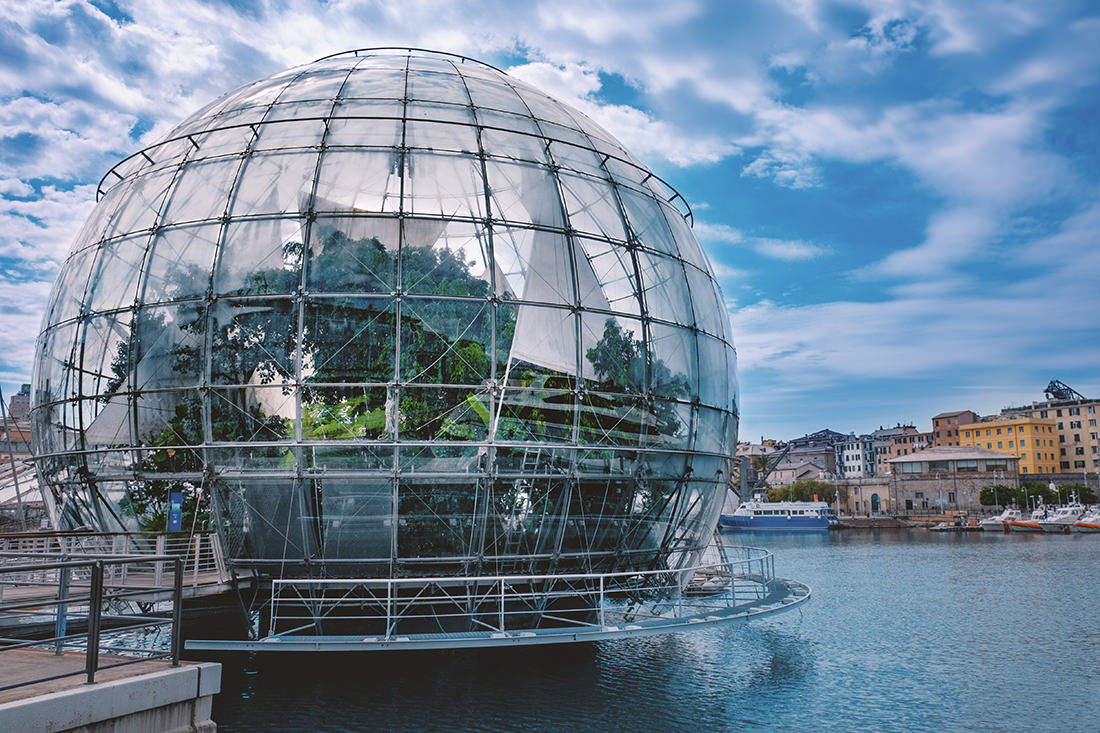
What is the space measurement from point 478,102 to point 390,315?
6.28 meters

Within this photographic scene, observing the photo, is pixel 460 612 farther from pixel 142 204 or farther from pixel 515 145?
pixel 142 204

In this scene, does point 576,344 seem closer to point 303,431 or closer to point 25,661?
point 303,431

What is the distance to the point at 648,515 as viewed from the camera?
54.0 ft

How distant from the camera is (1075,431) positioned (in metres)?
136

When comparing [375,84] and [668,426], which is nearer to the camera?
[668,426]

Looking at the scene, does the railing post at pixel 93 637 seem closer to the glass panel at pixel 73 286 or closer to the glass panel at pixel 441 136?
the glass panel at pixel 441 136

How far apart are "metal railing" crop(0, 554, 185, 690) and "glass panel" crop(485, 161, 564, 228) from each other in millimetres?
8590

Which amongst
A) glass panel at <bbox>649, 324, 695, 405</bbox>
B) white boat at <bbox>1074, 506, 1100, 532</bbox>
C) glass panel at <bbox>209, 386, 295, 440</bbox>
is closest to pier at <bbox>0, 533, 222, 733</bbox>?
glass panel at <bbox>209, 386, 295, 440</bbox>

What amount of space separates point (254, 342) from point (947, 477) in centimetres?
12133

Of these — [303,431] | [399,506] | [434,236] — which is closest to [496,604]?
[399,506]

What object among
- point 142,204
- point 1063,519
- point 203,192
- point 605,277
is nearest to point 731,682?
point 605,277

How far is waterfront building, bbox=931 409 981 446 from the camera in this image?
153 meters

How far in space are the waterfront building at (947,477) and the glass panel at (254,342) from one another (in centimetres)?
11959

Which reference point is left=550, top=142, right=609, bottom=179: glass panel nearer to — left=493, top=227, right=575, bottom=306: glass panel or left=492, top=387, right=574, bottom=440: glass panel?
left=493, top=227, right=575, bottom=306: glass panel
